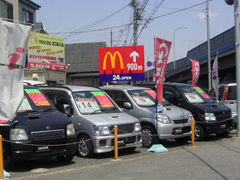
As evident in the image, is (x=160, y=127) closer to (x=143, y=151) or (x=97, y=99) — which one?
(x=143, y=151)

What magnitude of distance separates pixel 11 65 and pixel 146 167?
154 inches

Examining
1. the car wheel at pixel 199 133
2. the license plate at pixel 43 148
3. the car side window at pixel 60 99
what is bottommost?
the car wheel at pixel 199 133

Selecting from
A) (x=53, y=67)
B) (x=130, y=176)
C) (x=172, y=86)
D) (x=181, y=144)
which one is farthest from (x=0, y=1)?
(x=130, y=176)

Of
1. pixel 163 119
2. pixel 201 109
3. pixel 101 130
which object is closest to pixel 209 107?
pixel 201 109

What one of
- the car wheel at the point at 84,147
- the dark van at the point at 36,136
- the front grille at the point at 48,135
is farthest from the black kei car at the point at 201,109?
the front grille at the point at 48,135

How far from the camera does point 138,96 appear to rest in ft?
36.1

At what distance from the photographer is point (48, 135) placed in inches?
284

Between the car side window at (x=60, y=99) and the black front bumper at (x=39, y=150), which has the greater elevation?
the car side window at (x=60, y=99)

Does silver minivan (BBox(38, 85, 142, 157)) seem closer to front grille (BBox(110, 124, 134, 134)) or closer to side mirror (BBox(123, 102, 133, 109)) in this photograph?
front grille (BBox(110, 124, 134, 134))

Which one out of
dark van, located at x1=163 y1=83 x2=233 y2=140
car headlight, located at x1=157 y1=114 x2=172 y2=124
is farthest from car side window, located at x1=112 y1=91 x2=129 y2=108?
dark van, located at x1=163 y1=83 x2=233 y2=140

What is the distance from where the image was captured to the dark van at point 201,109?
11289 mm

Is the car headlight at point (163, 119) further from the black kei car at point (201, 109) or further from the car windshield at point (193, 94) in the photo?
the car windshield at point (193, 94)

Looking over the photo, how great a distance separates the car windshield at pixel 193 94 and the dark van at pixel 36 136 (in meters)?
5.81

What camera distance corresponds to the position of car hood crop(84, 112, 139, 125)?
8.46 metres
